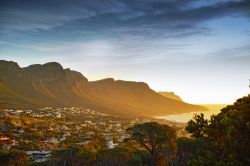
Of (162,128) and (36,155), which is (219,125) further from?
(36,155)

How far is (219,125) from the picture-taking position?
22781mm

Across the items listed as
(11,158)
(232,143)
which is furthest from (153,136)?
(232,143)

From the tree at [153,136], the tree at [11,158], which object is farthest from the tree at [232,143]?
the tree at [11,158]

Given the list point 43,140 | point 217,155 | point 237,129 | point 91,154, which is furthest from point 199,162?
point 43,140

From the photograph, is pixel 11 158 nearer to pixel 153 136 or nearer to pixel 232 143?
pixel 153 136

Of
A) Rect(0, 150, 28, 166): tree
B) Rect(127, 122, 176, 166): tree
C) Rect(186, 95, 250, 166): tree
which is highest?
Rect(186, 95, 250, 166): tree

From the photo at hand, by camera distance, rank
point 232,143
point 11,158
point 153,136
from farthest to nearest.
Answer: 1. point 11,158
2. point 153,136
3. point 232,143

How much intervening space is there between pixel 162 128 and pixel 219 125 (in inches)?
1654

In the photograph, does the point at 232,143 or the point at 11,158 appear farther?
the point at 11,158

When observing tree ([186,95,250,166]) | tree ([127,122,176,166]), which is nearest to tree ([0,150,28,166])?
tree ([127,122,176,166])

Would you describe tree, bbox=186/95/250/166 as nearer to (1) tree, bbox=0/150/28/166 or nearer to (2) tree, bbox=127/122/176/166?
(2) tree, bbox=127/122/176/166

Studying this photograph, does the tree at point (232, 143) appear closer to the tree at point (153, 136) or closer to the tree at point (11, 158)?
the tree at point (153, 136)

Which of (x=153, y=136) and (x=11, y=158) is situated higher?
(x=153, y=136)

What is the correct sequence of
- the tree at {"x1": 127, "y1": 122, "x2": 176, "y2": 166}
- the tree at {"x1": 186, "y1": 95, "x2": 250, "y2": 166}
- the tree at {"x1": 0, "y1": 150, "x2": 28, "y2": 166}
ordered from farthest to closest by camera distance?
the tree at {"x1": 0, "y1": 150, "x2": 28, "y2": 166}
the tree at {"x1": 127, "y1": 122, "x2": 176, "y2": 166}
the tree at {"x1": 186, "y1": 95, "x2": 250, "y2": 166}
